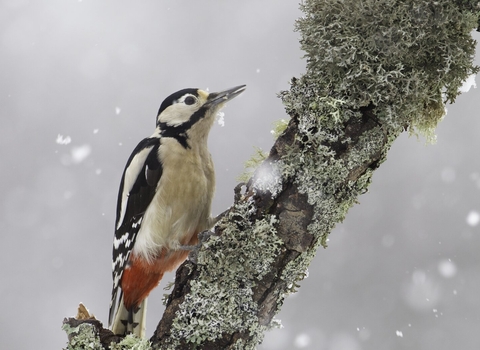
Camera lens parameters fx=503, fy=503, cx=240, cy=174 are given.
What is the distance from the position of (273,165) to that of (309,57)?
40cm

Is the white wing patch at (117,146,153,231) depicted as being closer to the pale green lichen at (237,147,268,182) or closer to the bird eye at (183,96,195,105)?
the bird eye at (183,96,195,105)

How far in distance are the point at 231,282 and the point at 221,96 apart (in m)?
1.64

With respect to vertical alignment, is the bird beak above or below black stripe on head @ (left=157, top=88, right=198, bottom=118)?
below

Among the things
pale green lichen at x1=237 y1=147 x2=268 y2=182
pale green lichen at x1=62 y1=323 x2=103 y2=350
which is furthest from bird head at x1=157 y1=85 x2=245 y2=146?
pale green lichen at x1=62 y1=323 x2=103 y2=350

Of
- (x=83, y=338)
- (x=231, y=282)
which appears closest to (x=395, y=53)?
(x=231, y=282)

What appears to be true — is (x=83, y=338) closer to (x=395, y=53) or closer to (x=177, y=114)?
(x=395, y=53)

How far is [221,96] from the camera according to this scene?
310cm

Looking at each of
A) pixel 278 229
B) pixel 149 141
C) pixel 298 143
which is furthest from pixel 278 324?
pixel 149 141

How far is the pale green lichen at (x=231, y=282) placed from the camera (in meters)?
1.66

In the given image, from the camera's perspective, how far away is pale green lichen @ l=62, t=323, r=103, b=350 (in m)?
1.78

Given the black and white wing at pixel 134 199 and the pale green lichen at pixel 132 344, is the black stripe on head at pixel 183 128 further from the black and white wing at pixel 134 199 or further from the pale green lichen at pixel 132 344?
the pale green lichen at pixel 132 344

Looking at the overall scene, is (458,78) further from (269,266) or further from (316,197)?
(269,266)

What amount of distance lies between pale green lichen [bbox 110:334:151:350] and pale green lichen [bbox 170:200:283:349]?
0.37 feet

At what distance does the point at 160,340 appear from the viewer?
1702mm
